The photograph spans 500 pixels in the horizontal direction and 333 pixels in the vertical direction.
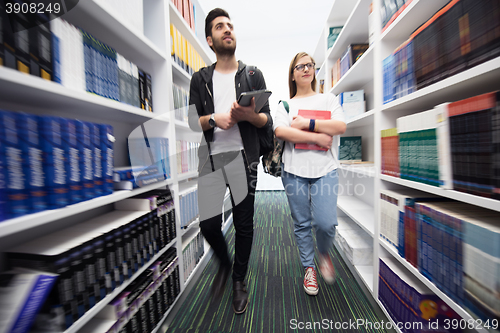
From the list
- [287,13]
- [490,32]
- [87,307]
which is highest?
[287,13]

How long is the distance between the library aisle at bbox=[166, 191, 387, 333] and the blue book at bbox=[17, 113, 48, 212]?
3.08ft

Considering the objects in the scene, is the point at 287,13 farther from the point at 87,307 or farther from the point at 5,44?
the point at 87,307

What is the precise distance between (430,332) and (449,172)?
0.68 m

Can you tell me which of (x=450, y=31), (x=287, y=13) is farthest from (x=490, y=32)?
(x=287, y=13)

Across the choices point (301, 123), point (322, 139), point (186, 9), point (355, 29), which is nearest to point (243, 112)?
point (301, 123)

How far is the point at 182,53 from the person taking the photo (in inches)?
56.9

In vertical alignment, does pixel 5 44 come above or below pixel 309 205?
above

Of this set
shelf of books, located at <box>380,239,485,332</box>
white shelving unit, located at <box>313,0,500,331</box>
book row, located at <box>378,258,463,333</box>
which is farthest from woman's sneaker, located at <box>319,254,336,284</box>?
shelf of books, located at <box>380,239,485,332</box>

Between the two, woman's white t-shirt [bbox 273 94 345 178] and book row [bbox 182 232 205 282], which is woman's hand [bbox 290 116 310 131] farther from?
book row [bbox 182 232 205 282]

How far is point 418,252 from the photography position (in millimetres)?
815

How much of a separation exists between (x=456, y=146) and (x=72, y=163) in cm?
130

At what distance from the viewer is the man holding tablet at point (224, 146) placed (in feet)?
3.52

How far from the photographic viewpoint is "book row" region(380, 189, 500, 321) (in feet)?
1.79

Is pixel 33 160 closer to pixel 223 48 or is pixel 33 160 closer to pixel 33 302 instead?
pixel 33 302
